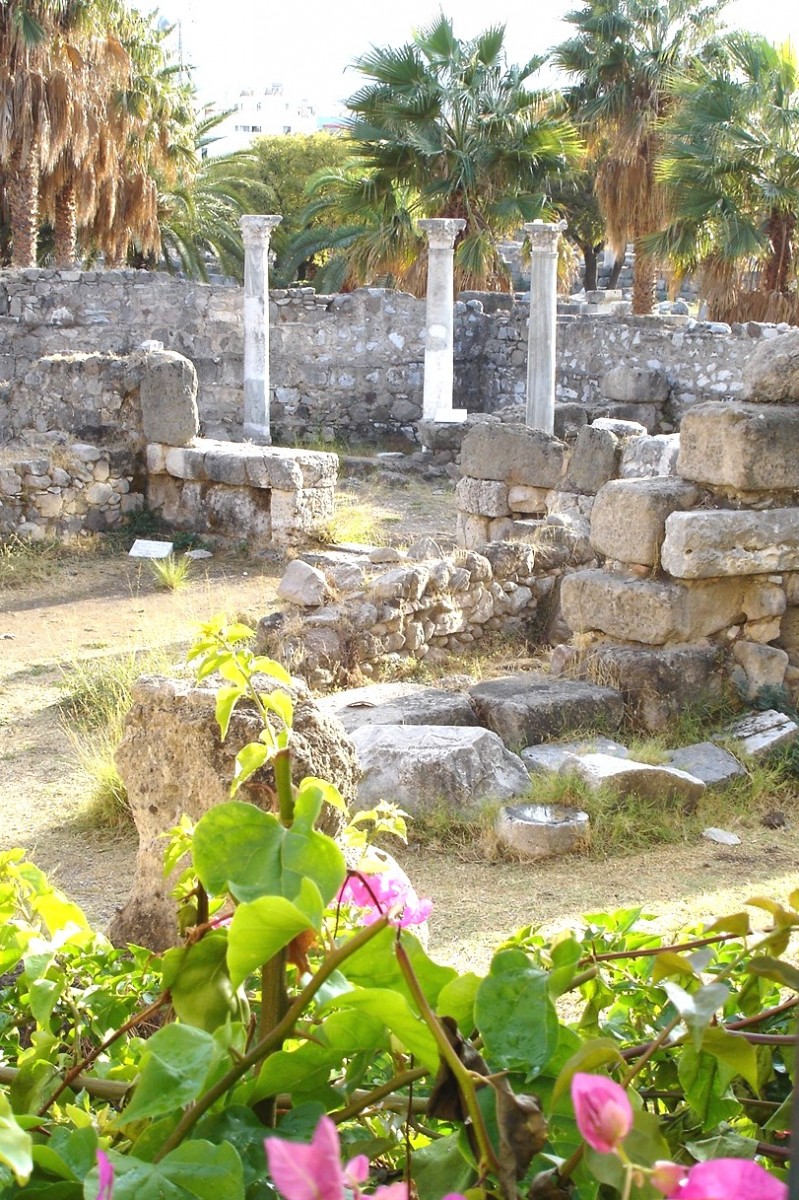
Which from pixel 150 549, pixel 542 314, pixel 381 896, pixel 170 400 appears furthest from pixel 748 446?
pixel 542 314

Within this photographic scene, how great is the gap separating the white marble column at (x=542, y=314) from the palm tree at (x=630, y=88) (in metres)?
4.91

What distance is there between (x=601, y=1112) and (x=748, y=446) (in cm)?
591

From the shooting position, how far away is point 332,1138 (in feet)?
2.18

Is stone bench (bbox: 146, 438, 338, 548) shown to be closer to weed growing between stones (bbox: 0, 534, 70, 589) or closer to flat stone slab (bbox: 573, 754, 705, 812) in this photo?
weed growing between stones (bbox: 0, 534, 70, 589)

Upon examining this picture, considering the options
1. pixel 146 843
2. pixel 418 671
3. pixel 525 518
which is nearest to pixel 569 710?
pixel 418 671

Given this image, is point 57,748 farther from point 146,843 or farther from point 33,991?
point 33,991

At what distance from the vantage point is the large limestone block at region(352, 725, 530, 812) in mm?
5402

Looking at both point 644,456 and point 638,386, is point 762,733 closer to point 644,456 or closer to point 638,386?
point 644,456

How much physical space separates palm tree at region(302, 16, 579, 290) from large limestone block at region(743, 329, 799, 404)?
597 inches

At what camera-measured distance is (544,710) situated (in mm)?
6250

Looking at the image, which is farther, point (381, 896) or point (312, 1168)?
point (381, 896)

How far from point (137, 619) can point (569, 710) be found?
13.7ft

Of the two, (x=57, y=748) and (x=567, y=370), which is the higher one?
(x=567, y=370)

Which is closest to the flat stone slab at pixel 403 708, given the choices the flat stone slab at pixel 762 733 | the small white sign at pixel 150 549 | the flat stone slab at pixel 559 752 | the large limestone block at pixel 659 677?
the flat stone slab at pixel 559 752
